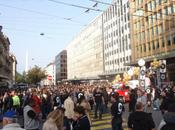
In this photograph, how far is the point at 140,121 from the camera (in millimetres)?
6863

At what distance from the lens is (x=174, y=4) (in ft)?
169

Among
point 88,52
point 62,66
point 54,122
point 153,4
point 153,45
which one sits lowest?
point 54,122

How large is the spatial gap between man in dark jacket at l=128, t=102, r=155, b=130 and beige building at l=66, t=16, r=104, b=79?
346 ft

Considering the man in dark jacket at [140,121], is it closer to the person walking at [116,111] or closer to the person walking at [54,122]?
the person walking at [54,122]

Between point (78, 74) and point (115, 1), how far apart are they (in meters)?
65.0

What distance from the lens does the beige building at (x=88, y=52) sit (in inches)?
4582

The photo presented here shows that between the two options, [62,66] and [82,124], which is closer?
[82,124]

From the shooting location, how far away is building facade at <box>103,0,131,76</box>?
84.0 m

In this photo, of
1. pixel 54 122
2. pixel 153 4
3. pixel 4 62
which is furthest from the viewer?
pixel 4 62

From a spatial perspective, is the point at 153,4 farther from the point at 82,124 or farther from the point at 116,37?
the point at 82,124

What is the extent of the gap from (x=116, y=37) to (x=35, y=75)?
37035 millimetres

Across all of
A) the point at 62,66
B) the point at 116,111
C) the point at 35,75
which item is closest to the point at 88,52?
the point at 35,75

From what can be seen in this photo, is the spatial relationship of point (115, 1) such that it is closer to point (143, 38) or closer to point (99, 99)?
point (143, 38)

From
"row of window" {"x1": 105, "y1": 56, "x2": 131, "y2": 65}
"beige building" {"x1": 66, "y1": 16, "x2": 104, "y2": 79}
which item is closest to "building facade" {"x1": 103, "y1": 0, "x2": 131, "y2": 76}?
"row of window" {"x1": 105, "y1": 56, "x2": 131, "y2": 65}
